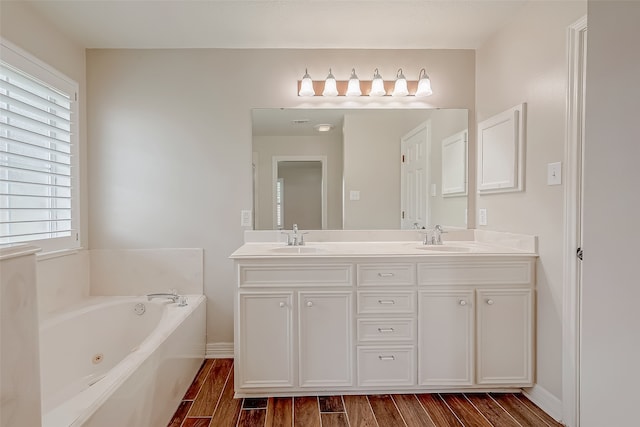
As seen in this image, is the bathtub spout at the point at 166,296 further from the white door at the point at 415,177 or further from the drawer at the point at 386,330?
the white door at the point at 415,177

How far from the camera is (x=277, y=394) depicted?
6.79 ft

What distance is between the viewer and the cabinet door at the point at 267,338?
202 cm

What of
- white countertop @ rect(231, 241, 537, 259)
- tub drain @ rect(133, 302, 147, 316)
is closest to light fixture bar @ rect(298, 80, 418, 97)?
white countertop @ rect(231, 241, 537, 259)

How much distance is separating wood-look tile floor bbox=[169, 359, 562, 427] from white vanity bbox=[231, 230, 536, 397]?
67 mm

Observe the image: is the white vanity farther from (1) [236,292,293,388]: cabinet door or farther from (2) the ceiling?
(2) the ceiling

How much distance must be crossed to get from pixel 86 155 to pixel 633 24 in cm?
296

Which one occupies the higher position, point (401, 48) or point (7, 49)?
point (401, 48)

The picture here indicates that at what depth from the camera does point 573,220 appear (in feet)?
5.76

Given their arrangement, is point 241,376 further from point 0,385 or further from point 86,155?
point 86,155

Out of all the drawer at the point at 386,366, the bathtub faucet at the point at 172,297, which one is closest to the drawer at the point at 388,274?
the drawer at the point at 386,366

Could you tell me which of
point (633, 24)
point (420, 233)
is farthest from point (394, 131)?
point (633, 24)

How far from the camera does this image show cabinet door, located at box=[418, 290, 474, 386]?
6.76ft

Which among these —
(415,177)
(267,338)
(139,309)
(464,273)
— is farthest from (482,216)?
(139,309)

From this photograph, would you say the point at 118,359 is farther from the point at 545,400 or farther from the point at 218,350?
the point at 545,400
